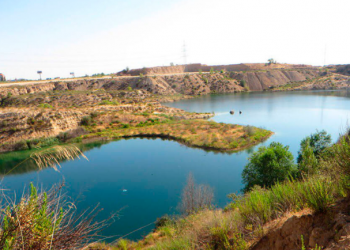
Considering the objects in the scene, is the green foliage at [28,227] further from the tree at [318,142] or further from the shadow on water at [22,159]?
the shadow on water at [22,159]

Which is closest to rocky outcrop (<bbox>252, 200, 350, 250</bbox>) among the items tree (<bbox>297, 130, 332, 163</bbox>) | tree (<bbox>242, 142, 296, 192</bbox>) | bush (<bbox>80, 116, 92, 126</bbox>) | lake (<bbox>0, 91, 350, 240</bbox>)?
lake (<bbox>0, 91, 350, 240</bbox>)

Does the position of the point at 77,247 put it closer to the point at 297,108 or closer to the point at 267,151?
the point at 267,151

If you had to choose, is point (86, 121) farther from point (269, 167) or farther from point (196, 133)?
point (269, 167)

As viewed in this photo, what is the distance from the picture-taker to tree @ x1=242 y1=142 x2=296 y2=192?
49.0 ft

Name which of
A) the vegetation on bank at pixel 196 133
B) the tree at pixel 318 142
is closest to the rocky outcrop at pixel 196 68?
the vegetation on bank at pixel 196 133

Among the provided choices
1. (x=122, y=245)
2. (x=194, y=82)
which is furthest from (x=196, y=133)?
(x=194, y=82)

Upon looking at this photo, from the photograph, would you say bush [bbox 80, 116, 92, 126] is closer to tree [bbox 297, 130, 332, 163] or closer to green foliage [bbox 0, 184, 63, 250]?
tree [bbox 297, 130, 332, 163]

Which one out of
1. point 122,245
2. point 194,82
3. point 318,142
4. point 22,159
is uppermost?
point 194,82

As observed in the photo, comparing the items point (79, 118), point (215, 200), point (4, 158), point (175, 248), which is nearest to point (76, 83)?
point (79, 118)

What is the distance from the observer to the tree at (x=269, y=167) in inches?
588

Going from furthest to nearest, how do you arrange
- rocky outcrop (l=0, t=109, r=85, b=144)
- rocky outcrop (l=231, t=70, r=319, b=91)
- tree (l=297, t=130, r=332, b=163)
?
rocky outcrop (l=231, t=70, r=319, b=91) < rocky outcrop (l=0, t=109, r=85, b=144) < tree (l=297, t=130, r=332, b=163)

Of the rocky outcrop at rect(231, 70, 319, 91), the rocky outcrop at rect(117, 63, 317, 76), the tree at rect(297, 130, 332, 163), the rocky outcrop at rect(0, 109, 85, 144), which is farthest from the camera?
the rocky outcrop at rect(117, 63, 317, 76)

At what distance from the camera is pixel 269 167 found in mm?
15320

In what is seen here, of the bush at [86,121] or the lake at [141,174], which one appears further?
the bush at [86,121]
